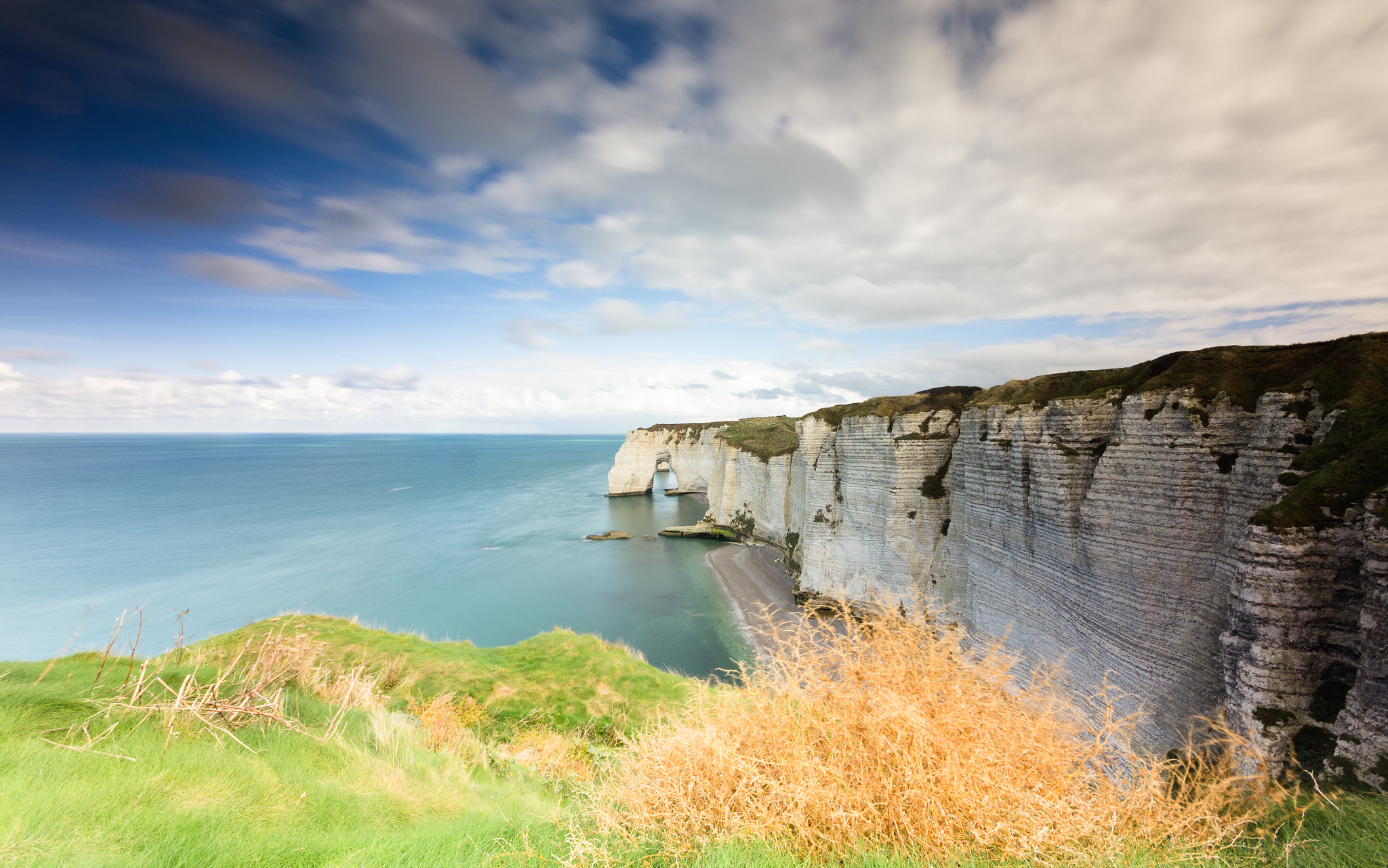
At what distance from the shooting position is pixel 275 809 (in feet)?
14.1

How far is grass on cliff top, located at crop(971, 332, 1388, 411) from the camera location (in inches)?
349

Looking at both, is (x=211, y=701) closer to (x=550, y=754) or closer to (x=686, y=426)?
(x=550, y=754)

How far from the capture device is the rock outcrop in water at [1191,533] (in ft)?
24.3

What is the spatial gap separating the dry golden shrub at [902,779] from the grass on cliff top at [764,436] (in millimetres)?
32074

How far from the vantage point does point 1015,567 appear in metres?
15.3

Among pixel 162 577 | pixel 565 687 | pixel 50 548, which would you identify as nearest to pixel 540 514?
pixel 162 577

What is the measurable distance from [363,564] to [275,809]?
46.4 metres

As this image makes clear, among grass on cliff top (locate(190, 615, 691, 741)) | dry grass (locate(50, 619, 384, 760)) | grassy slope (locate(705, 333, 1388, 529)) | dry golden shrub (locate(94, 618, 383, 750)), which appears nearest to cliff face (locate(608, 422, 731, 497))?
grass on cliff top (locate(190, 615, 691, 741))

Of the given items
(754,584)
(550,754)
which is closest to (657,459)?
(754,584)

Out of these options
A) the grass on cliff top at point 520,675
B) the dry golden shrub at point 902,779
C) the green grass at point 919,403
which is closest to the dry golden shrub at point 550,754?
the grass on cliff top at point 520,675

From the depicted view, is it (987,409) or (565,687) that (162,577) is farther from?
(987,409)

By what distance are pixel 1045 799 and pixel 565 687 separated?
13589 millimetres

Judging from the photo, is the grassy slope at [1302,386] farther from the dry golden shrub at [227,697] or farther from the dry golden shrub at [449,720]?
the dry golden shrub at [227,697]

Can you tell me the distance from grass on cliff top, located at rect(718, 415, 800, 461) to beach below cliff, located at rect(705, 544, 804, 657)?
8454mm
